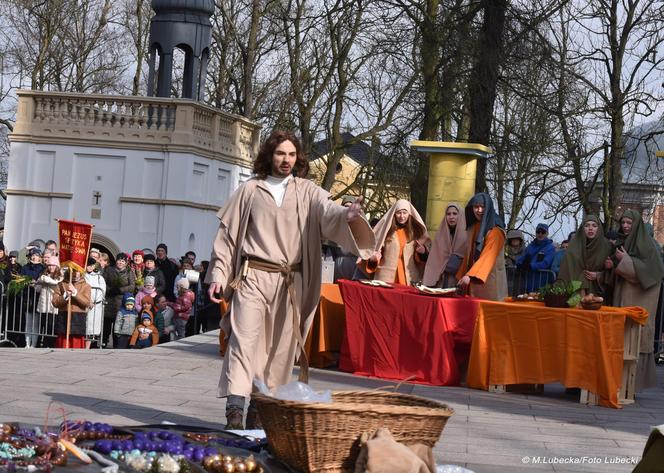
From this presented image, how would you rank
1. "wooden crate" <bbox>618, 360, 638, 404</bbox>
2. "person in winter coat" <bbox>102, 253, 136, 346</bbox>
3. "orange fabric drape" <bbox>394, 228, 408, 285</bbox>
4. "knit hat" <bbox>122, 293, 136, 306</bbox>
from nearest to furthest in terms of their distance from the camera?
"wooden crate" <bbox>618, 360, 638, 404</bbox> < "orange fabric drape" <bbox>394, 228, 408, 285</bbox> < "knit hat" <bbox>122, 293, 136, 306</bbox> < "person in winter coat" <bbox>102, 253, 136, 346</bbox>

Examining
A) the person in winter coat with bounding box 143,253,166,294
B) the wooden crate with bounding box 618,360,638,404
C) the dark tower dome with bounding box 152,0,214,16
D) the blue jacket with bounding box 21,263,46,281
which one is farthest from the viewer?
the dark tower dome with bounding box 152,0,214,16

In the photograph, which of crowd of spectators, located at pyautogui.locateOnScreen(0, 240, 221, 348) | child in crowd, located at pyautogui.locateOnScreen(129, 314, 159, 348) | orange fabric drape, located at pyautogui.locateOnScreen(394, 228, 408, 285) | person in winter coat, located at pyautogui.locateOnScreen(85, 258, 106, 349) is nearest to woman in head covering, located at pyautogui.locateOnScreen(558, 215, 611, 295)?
orange fabric drape, located at pyautogui.locateOnScreen(394, 228, 408, 285)

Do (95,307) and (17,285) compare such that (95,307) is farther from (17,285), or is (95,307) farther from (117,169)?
(117,169)

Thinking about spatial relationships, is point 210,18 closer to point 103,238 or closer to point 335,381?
point 103,238

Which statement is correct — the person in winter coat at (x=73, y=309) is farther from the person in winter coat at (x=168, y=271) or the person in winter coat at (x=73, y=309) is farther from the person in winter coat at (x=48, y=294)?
the person in winter coat at (x=168, y=271)

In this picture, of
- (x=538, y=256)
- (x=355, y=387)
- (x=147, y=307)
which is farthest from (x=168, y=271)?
(x=355, y=387)

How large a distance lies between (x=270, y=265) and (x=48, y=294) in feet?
30.0

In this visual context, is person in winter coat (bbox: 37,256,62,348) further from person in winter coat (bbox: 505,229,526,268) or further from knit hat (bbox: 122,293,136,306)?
person in winter coat (bbox: 505,229,526,268)

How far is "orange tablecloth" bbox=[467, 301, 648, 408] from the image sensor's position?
12453 mm

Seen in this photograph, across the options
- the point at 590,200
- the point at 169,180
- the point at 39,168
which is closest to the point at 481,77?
the point at 590,200

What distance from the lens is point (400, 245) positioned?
15.4m

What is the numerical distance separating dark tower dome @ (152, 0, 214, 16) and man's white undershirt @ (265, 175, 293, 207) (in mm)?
34564

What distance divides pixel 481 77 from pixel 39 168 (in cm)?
2267

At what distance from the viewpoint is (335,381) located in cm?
1351
